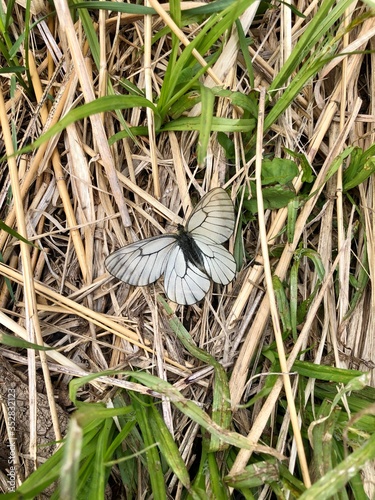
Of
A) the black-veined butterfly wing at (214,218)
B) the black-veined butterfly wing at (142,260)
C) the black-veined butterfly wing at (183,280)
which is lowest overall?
the black-veined butterfly wing at (183,280)

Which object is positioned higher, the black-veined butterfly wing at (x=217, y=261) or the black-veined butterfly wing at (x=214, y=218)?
the black-veined butterfly wing at (x=214, y=218)

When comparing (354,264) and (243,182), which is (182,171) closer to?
(243,182)

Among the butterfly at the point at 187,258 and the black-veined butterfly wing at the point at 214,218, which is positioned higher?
A: the black-veined butterfly wing at the point at 214,218

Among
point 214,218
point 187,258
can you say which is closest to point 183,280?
point 187,258

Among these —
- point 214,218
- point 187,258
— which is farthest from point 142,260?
point 214,218

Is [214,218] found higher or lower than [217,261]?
higher

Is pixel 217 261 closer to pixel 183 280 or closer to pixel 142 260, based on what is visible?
pixel 183 280
